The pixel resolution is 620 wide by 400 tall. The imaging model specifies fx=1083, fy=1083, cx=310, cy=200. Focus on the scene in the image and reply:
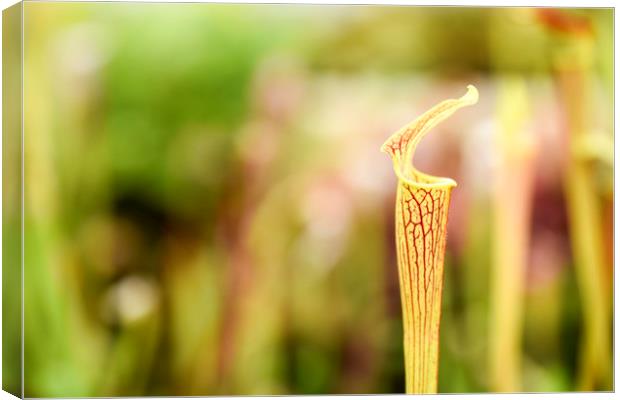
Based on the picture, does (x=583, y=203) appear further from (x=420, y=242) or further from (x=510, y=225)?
(x=420, y=242)

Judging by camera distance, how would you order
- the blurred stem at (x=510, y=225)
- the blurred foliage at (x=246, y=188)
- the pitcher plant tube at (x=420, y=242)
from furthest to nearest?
1. the blurred stem at (x=510, y=225)
2. the blurred foliage at (x=246, y=188)
3. the pitcher plant tube at (x=420, y=242)

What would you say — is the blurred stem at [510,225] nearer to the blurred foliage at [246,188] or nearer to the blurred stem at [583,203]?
the blurred foliage at [246,188]

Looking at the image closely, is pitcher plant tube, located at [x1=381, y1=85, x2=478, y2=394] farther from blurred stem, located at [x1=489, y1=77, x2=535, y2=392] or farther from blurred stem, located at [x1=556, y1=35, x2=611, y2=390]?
blurred stem, located at [x1=556, y1=35, x2=611, y2=390]

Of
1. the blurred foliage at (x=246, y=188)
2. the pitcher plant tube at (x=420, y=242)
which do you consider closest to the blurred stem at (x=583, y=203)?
the blurred foliage at (x=246, y=188)

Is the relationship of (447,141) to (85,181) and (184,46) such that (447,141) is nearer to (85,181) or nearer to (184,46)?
(184,46)

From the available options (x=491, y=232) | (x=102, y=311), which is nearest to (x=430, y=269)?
(x=491, y=232)
